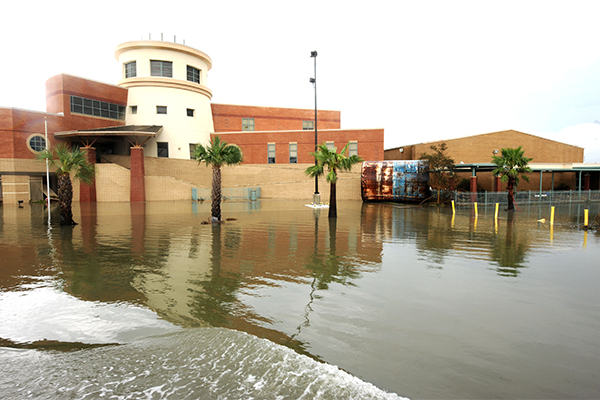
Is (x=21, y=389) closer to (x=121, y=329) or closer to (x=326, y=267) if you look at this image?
(x=121, y=329)

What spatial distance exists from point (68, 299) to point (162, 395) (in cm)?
466

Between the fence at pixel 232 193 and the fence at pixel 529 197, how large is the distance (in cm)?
2120

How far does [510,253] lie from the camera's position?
1195 cm

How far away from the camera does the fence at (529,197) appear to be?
1257 inches

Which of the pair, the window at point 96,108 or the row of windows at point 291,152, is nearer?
the window at point 96,108

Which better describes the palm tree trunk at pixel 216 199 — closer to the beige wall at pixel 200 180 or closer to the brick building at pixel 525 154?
the beige wall at pixel 200 180

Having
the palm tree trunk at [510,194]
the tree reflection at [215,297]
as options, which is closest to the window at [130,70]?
the tree reflection at [215,297]

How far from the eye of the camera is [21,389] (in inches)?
169

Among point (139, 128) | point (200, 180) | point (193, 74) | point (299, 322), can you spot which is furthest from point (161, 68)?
point (299, 322)

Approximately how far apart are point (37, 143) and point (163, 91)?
15.1 meters

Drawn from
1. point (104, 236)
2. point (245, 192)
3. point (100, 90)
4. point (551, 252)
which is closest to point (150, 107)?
point (100, 90)

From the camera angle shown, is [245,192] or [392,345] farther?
[245,192]

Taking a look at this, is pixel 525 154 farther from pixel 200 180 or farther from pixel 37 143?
pixel 37 143

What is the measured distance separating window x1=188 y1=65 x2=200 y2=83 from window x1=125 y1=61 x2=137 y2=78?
6.69 metres
